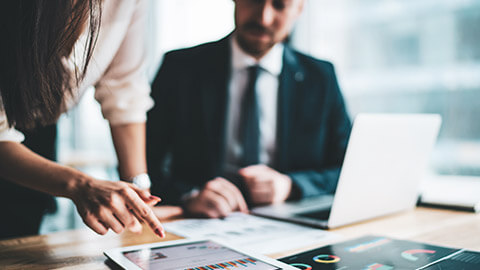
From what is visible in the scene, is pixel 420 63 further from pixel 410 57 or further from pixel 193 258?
pixel 193 258

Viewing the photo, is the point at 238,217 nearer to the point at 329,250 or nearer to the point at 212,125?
the point at 329,250

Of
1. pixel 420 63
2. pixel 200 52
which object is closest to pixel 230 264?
pixel 200 52

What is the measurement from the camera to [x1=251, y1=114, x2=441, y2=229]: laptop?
847mm

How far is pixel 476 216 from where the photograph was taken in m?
1.07

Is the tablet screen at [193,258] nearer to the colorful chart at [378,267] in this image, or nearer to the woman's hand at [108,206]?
the woman's hand at [108,206]

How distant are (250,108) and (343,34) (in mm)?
1103

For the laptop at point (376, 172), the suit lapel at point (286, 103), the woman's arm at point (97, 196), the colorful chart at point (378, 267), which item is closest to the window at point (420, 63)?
the suit lapel at point (286, 103)

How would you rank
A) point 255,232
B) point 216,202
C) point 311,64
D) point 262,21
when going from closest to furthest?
point 255,232, point 216,202, point 262,21, point 311,64

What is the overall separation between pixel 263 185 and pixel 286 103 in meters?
0.53

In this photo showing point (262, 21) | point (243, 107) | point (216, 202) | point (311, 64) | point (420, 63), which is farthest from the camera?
point (420, 63)

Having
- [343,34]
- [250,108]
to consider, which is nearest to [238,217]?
[250,108]

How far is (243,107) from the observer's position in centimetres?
161

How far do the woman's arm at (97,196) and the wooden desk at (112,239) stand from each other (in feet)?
0.25

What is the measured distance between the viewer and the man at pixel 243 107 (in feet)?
5.07
